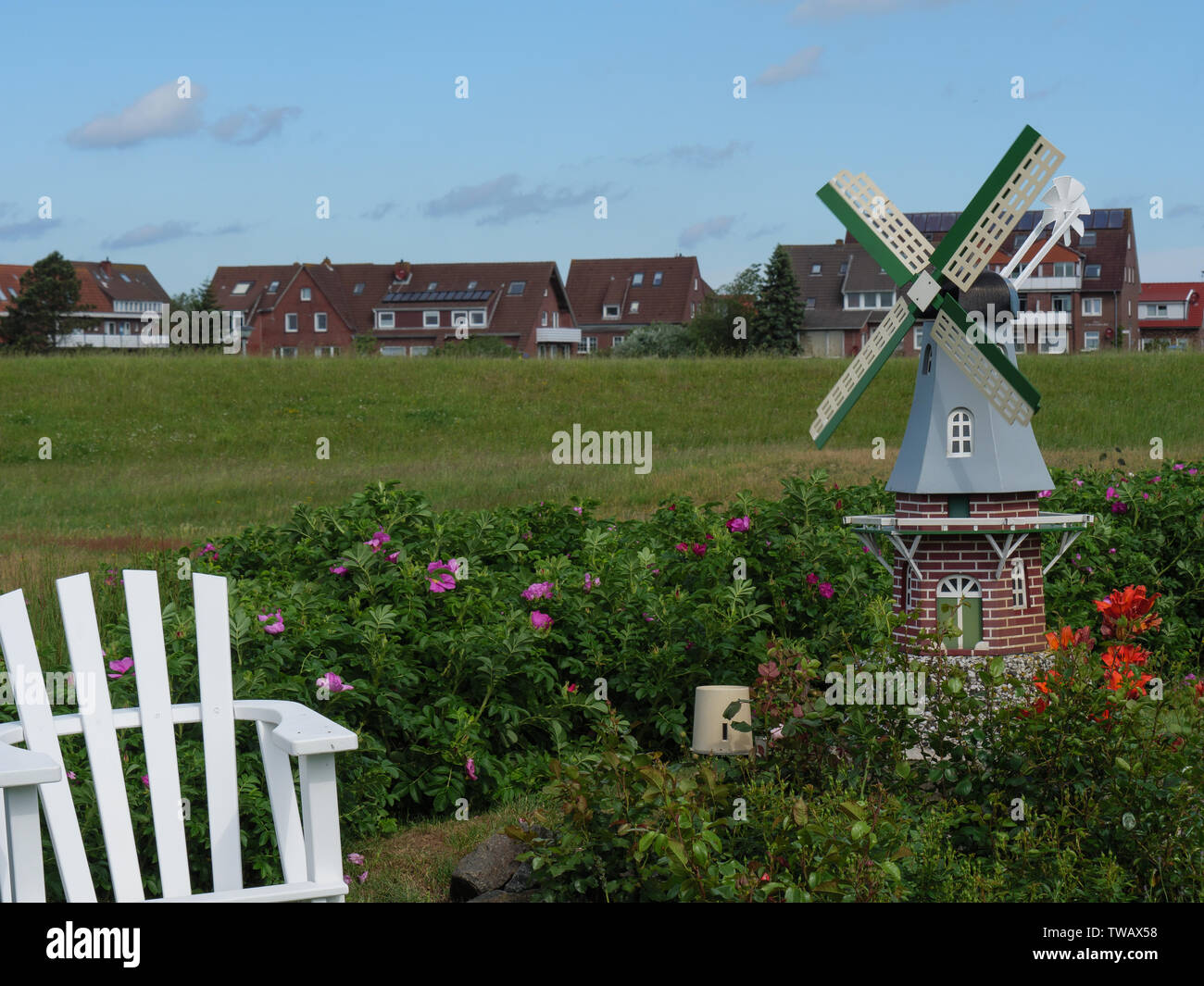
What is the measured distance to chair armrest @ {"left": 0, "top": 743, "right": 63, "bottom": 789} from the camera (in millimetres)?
2965

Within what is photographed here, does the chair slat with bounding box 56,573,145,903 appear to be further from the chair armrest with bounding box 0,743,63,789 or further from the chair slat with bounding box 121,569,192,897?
the chair armrest with bounding box 0,743,63,789

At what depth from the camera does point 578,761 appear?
5.04 meters

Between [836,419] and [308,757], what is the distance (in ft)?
16.2

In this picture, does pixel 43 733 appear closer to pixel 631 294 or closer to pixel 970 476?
pixel 970 476

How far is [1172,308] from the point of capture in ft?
282

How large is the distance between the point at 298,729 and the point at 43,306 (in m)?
56.2

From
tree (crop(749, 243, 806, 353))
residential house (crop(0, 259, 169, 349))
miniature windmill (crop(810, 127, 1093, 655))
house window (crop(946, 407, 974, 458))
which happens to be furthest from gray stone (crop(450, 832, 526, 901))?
residential house (crop(0, 259, 169, 349))

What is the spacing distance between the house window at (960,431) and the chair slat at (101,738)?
4.66 m

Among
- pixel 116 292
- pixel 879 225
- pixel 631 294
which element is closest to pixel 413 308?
pixel 631 294

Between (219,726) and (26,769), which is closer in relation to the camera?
(26,769)

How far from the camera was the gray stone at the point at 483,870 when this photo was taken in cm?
429

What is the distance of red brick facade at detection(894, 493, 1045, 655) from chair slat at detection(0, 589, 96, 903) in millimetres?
4475

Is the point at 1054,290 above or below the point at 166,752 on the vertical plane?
above
